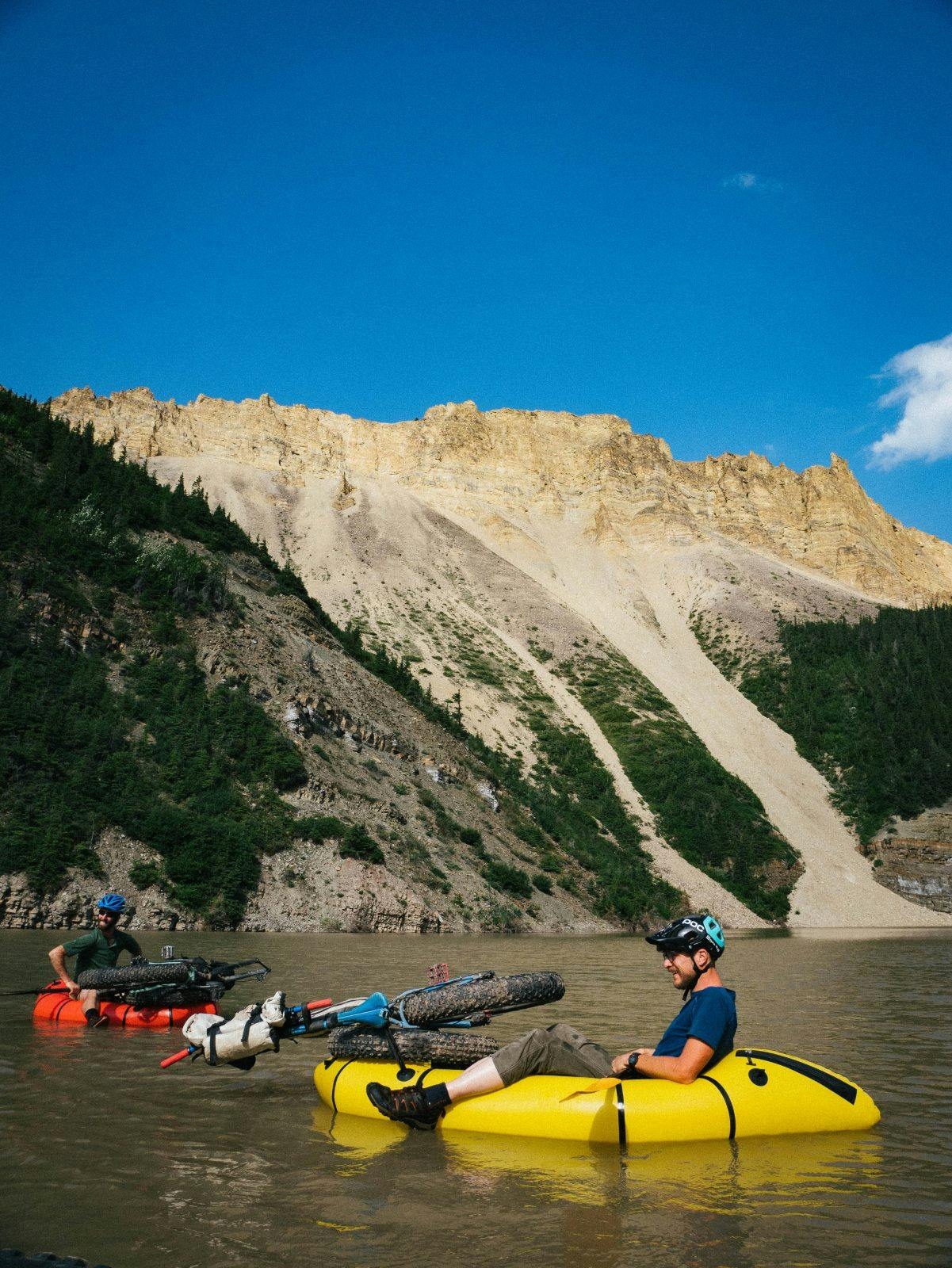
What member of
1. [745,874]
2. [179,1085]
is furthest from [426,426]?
[179,1085]

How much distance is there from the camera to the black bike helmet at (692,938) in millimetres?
7391

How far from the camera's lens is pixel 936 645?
3191 inches

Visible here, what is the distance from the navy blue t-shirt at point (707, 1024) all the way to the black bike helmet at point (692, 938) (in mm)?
316

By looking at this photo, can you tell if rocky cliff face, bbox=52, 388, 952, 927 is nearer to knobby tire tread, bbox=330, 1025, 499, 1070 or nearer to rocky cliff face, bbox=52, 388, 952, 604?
rocky cliff face, bbox=52, 388, 952, 604

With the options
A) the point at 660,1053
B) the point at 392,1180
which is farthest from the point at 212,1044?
the point at 660,1053

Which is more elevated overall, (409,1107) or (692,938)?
(692,938)

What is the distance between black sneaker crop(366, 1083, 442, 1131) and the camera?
725 centimetres

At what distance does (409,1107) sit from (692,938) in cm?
269

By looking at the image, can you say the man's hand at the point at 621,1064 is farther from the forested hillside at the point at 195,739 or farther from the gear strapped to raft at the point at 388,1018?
the forested hillside at the point at 195,739

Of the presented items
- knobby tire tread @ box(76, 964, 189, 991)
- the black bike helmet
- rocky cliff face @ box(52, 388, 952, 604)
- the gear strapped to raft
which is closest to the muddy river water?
the gear strapped to raft

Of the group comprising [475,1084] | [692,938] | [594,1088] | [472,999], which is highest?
[692,938]

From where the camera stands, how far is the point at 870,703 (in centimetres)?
7512

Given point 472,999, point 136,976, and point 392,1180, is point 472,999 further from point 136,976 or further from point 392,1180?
point 136,976

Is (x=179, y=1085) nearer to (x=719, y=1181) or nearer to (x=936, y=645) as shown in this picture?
(x=719, y=1181)
